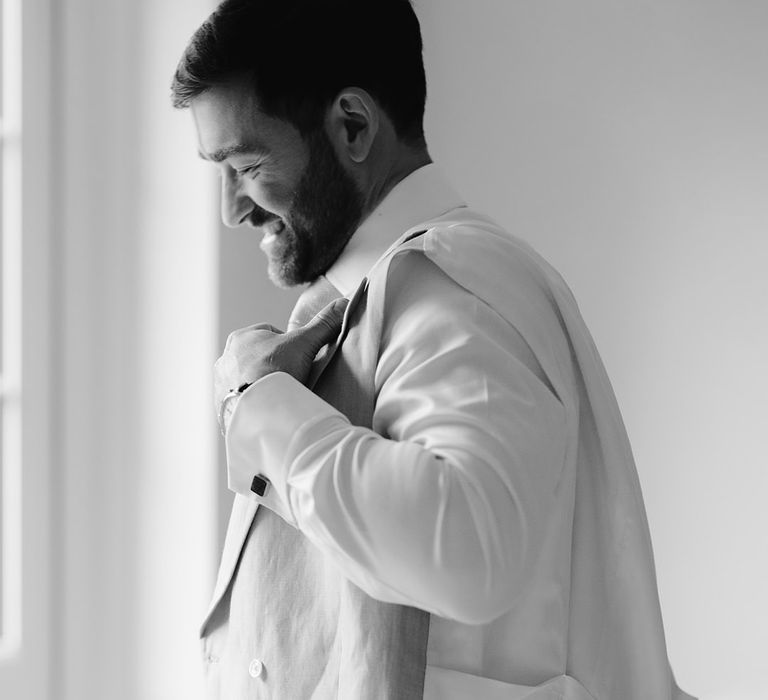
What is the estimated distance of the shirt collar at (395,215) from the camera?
42.4 inches

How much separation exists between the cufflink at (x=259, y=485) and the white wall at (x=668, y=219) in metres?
1.36

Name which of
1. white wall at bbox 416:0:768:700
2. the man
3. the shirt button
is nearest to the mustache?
the man

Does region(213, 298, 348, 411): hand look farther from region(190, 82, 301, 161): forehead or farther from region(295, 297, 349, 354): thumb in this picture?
region(190, 82, 301, 161): forehead

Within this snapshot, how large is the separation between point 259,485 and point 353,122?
15.8 inches

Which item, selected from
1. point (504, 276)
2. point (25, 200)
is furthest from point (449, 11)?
point (504, 276)

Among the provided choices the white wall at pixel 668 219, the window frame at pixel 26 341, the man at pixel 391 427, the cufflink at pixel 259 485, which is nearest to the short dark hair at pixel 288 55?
the man at pixel 391 427

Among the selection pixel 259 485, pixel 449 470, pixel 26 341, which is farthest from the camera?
pixel 26 341

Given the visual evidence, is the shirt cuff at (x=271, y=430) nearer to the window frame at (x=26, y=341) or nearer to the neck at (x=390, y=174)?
the neck at (x=390, y=174)

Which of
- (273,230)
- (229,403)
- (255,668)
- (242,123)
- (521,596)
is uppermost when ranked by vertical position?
(242,123)

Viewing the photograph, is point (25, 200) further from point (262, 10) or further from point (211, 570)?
point (262, 10)

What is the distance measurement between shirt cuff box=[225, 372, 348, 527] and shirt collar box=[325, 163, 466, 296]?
229 mm

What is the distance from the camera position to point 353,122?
1.06 meters

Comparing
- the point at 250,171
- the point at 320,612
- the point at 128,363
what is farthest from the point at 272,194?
the point at 128,363

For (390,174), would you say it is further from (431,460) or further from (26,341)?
(26,341)
